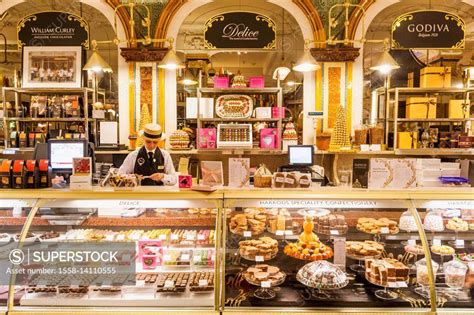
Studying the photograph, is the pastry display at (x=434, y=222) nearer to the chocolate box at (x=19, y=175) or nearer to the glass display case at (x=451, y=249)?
the glass display case at (x=451, y=249)

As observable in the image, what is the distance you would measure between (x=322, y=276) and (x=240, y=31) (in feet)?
18.4

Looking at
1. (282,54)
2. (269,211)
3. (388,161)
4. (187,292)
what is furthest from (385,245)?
(282,54)

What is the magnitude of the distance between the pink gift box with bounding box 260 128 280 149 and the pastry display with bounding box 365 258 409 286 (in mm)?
4343

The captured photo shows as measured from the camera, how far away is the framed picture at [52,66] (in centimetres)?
764

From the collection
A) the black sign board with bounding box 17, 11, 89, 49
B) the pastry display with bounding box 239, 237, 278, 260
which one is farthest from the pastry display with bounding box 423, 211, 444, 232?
the black sign board with bounding box 17, 11, 89, 49

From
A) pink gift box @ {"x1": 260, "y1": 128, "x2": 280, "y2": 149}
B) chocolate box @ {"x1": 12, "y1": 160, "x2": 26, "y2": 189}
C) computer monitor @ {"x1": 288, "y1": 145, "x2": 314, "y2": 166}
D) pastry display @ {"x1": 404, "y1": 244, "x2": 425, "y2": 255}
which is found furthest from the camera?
pink gift box @ {"x1": 260, "y1": 128, "x2": 280, "y2": 149}

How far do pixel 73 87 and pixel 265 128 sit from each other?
3.52m

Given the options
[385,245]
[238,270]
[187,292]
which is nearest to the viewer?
[187,292]

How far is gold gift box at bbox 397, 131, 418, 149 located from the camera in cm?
736

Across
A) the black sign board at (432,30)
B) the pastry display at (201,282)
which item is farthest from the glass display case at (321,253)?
the black sign board at (432,30)

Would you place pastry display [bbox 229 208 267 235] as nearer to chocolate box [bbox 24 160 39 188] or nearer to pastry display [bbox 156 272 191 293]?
pastry display [bbox 156 272 191 293]

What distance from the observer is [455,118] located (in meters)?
7.29

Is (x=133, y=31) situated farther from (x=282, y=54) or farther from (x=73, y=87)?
(x=282, y=54)

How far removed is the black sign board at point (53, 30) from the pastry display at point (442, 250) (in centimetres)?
691
